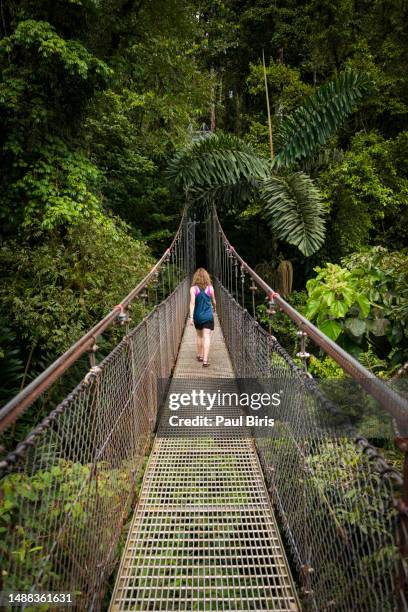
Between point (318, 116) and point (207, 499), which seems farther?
point (318, 116)

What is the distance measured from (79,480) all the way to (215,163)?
624 cm

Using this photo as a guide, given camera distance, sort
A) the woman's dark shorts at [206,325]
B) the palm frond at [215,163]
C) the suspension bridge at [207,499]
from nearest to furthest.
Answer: the suspension bridge at [207,499], the woman's dark shorts at [206,325], the palm frond at [215,163]

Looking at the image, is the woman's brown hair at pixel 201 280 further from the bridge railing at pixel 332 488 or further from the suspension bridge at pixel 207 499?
the bridge railing at pixel 332 488

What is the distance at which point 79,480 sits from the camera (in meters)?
1.20

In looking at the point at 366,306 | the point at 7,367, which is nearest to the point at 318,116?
the point at 366,306

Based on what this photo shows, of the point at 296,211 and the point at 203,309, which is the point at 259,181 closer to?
the point at 296,211

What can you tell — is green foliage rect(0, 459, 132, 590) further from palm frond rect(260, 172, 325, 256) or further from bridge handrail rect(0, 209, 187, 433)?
palm frond rect(260, 172, 325, 256)

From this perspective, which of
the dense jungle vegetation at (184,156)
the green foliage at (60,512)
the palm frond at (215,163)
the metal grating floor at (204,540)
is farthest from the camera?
the palm frond at (215,163)

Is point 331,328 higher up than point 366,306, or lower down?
lower down

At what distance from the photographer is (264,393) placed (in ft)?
6.88

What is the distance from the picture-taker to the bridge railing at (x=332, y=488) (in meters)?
0.75

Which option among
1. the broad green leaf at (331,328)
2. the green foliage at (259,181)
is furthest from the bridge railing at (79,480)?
the green foliage at (259,181)

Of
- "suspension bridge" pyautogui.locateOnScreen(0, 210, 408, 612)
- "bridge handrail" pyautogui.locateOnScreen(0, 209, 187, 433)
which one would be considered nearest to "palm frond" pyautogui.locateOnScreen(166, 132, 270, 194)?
"suspension bridge" pyautogui.locateOnScreen(0, 210, 408, 612)

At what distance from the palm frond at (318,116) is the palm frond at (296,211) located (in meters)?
0.62
